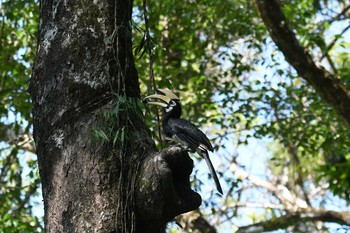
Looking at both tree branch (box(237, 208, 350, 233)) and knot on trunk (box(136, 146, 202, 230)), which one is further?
tree branch (box(237, 208, 350, 233))

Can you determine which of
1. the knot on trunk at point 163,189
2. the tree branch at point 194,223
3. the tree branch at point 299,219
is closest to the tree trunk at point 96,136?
the knot on trunk at point 163,189

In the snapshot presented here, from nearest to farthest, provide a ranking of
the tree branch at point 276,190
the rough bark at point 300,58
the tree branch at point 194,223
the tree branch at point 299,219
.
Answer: the rough bark at point 300,58 < the tree branch at point 299,219 < the tree branch at point 194,223 < the tree branch at point 276,190

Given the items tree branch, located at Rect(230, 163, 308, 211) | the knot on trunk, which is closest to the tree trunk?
the knot on trunk

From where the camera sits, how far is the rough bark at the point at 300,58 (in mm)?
6555

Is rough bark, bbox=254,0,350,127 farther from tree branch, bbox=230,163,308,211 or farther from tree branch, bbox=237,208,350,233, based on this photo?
tree branch, bbox=230,163,308,211

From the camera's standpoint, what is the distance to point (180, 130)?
173 inches

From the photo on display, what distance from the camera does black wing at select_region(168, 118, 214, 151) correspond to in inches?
167

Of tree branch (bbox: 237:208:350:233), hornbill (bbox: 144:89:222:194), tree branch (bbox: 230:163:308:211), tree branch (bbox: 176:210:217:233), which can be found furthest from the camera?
tree branch (bbox: 230:163:308:211)

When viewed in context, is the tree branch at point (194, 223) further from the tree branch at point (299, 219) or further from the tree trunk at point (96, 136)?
the tree trunk at point (96, 136)

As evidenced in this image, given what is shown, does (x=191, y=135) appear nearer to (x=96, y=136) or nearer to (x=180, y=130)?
(x=180, y=130)

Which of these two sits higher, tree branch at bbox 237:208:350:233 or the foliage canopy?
the foliage canopy

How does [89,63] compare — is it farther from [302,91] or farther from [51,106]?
[302,91]

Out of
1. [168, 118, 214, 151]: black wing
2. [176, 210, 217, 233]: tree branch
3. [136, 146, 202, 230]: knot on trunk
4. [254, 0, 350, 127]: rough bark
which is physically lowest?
[136, 146, 202, 230]: knot on trunk

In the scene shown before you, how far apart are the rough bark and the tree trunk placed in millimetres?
3550
